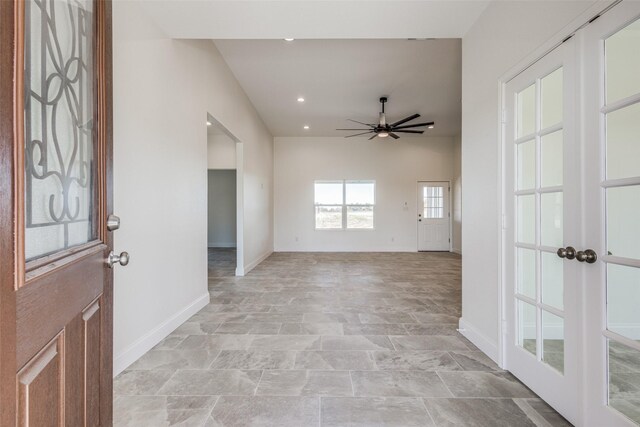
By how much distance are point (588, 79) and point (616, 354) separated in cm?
132

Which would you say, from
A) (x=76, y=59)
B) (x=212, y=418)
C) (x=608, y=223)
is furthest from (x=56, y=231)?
(x=608, y=223)

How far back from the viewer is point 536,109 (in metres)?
1.81

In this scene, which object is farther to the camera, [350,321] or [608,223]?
[350,321]

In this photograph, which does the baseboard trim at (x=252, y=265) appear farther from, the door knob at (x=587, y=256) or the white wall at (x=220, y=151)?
the door knob at (x=587, y=256)

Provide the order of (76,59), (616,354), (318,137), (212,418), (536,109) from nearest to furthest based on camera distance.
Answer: (76,59), (616,354), (212,418), (536,109), (318,137)

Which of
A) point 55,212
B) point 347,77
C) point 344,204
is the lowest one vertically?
point 55,212

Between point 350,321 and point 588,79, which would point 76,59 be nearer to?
point 588,79

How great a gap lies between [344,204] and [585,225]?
6.82 m

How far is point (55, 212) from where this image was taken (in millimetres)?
833

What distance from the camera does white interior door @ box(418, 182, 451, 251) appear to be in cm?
812

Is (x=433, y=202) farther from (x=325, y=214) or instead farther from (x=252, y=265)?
(x=252, y=265)

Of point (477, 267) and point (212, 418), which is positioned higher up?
point (477, 267)

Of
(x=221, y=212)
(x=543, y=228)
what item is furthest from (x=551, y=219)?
(x=221, y=212)

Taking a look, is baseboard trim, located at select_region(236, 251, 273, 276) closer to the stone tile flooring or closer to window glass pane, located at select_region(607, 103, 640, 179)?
the stone tile flooring
